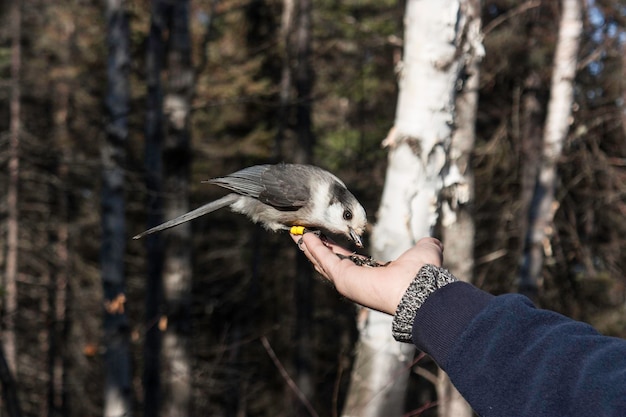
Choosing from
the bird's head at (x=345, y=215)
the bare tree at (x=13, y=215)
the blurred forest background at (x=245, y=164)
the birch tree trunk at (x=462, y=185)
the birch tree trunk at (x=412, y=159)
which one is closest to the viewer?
the bird's head at (x=345, y=215)

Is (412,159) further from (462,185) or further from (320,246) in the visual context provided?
(320,246)

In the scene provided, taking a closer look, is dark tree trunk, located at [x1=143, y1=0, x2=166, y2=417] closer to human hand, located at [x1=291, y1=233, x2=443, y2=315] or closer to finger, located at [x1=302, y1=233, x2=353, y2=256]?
finger, located at [x1=302, y1=233, x2=353, y2=256]

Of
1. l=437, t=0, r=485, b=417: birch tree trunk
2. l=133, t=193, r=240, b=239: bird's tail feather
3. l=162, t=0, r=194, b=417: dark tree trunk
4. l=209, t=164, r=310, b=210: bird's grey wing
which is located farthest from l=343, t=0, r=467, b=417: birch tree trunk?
l=162, t=0, r=194, b=417: dark tree trunk

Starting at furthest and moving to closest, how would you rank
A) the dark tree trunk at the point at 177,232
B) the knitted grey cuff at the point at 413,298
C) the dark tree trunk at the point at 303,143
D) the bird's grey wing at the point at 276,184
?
the dark tree trunk at the point at 303,143, the dark tree trunk at the point at 177,232, the bird's grey wing at the point at 276,184, the knitted grey cuff at the point at 413,298

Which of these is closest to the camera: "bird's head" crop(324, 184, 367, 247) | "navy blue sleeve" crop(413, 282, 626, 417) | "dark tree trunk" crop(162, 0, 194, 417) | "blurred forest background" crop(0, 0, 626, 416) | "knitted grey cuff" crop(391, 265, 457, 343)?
"navy blue sleeve" crop(413, 282, 626, 417)

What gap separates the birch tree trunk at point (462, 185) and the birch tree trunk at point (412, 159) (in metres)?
0.29

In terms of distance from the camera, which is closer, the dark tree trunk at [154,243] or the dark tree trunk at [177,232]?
the dark tree trunk at [177,232]

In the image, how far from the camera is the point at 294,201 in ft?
12.0

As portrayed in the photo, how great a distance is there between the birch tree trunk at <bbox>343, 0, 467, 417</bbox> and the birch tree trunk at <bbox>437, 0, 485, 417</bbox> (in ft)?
0.97

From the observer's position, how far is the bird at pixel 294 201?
11.4ft

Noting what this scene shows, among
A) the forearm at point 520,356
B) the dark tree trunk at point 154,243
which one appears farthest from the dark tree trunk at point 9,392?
the dark tree trunk at point 154,243

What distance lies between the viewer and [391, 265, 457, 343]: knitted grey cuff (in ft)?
6.63

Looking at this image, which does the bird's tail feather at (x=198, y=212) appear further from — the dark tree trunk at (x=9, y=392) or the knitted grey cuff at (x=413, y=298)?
the knitted grey cuff at (x=413, y=298)

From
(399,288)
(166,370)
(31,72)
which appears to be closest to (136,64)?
(31,72)
